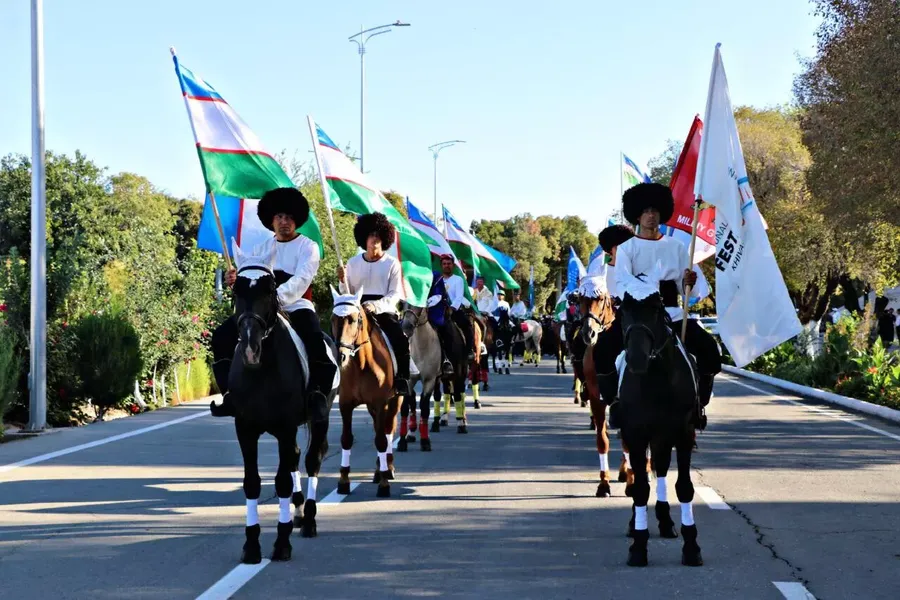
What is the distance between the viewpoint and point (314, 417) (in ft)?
29.3

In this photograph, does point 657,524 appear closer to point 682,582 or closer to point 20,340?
point 682,582

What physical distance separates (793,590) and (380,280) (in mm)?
5707

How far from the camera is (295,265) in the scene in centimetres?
947

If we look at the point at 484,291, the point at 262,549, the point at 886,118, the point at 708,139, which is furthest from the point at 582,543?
the point at 484,291

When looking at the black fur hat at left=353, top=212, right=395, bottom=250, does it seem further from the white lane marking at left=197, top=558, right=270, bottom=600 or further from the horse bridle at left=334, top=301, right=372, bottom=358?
the white lane marking at left=197, top=558, right=270, bottom=600

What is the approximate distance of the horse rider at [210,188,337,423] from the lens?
28.8 ft

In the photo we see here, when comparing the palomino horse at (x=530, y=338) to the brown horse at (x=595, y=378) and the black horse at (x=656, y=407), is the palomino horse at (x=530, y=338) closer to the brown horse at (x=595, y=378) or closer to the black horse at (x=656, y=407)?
the brown horse at (x=595, y=378)

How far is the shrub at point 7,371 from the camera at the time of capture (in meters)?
16.3

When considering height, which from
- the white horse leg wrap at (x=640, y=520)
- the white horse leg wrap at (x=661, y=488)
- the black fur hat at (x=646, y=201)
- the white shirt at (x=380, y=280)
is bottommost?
the white horse leg wrap at (x=640, y=520)

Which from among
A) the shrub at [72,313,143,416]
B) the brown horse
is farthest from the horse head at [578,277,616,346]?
the shrub at [72,313,143,416]

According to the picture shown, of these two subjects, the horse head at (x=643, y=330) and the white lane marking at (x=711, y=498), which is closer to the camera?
the horse head at (x=643, y=330)

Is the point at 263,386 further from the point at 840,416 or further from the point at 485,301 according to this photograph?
the point at 485,301

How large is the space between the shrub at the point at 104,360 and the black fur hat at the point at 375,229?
8.65m

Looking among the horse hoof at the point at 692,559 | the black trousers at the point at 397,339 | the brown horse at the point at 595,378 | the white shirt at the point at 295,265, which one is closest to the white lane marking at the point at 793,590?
the horse hoof at the point at 692,559
